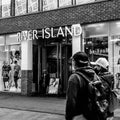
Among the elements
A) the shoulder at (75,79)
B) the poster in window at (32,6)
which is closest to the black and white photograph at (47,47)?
the poster in window at (32,6)

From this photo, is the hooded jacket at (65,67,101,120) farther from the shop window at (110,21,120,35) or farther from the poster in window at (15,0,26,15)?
the poster in window at (15,0,26,15)

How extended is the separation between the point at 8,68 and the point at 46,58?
2.34m

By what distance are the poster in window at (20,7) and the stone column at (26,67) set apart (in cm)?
189

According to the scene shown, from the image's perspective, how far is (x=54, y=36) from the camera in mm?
Answer: 14867

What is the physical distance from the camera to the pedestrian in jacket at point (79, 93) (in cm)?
324

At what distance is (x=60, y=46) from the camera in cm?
1622

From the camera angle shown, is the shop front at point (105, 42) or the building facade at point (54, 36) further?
the building facade at point (54, 36)

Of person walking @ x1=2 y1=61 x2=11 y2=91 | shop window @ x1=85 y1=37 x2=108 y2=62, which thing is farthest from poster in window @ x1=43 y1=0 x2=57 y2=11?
person walking @ x1=2 y1=61 x2=11 y2=91

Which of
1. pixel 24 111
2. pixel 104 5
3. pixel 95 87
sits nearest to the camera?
pixel 95 87

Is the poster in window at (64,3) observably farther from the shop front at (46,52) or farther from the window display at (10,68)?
the window display at (10,68)

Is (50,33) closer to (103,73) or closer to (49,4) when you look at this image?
(49,4)

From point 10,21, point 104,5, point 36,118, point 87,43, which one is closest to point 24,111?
point 36,118

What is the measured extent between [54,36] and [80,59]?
11476 mm

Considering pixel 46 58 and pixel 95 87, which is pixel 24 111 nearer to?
pixel 46 58
